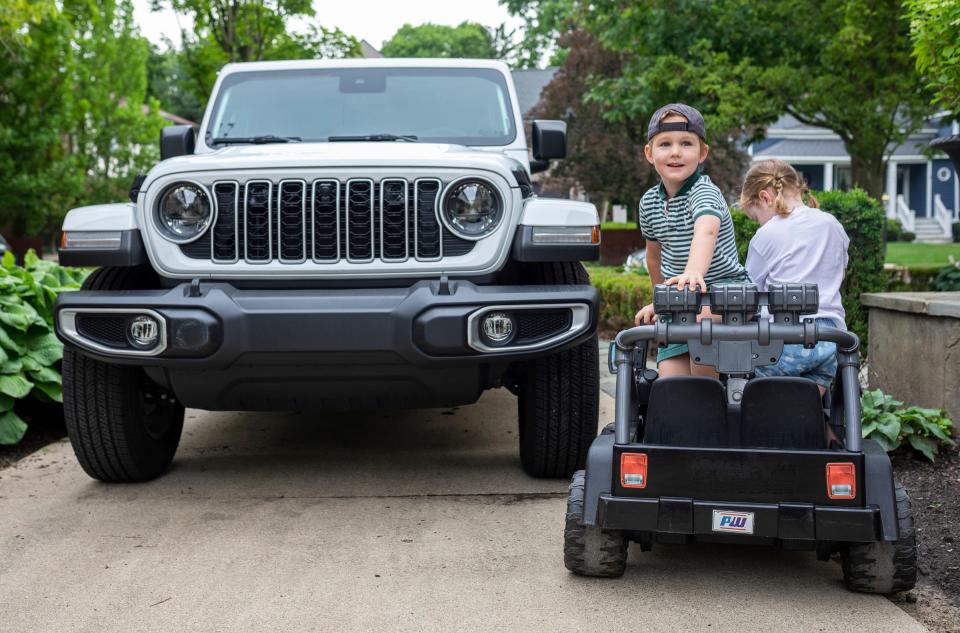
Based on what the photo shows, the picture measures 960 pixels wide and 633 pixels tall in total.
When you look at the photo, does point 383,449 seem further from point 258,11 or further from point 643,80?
point 258,11

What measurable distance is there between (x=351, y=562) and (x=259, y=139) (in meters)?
2.44

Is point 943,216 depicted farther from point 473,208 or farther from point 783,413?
point 783,413

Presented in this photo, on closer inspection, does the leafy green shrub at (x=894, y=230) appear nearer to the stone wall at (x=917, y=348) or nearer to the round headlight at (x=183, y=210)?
the stone wall at (x=917, y=348)

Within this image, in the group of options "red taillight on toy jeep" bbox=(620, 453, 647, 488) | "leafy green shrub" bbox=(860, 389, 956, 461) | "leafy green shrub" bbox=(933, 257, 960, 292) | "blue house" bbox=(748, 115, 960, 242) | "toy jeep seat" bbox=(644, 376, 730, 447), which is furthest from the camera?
"blue house" bbox=(748, 115, 960, 242)

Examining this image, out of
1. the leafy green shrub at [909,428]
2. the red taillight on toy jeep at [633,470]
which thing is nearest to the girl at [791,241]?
the red taillight on toy jeep at [633,470]

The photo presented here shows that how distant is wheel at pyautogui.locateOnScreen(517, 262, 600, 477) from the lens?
4434mm

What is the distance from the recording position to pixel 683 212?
12.1 feet

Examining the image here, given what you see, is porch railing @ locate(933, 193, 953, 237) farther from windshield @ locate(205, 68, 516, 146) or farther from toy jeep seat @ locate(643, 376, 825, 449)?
toy jeep seat @ locate(643, 376, 825, 449)

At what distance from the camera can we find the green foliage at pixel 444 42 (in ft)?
239

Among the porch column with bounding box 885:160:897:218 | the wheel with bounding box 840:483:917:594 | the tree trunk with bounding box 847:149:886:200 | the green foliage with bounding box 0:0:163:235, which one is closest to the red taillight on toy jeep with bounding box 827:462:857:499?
the wheel with bounding box 840:483:917:594

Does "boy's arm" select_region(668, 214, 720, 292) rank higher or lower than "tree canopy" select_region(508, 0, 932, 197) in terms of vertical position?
lower

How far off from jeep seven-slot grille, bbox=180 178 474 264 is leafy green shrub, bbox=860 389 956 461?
2059 mm

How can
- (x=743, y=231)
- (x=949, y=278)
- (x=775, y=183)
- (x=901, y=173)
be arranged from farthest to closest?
1. (x=901, y=173)
2. (x=949, y=278)
3. (x=743, y=231)
4. (x=775, y=183)

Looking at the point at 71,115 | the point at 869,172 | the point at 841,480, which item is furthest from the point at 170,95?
the point at 841,480
